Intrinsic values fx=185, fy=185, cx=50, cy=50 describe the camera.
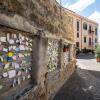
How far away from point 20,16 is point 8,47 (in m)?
0.63

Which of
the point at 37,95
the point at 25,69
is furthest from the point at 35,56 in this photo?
the point at 37,95

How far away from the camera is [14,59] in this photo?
364 centimetres

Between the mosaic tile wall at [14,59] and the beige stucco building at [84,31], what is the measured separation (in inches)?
1179

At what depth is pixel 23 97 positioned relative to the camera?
11.7 ft

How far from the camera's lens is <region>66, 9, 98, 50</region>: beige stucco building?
35319 mm

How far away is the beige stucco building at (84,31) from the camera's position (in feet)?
116

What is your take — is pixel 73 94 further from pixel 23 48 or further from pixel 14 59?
pixel 14 59

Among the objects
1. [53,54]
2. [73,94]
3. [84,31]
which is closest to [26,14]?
[53,54]

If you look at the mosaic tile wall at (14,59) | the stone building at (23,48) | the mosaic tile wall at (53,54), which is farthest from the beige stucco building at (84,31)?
the mosaic tile wall at (14,59)

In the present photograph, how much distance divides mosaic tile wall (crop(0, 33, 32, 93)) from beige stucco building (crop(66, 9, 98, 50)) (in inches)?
1179

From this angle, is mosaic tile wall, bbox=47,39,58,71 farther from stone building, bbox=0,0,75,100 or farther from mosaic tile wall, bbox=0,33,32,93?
mosaic tile wall, bbox=0,33,32,93

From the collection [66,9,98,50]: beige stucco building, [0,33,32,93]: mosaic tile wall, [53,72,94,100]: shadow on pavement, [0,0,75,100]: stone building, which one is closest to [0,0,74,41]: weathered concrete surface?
[0,0,75,100]: stone building

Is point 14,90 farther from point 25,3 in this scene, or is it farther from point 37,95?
point 25,3

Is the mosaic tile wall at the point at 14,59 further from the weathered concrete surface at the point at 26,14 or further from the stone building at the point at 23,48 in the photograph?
the weathered concrete surface at the point at 26,14
